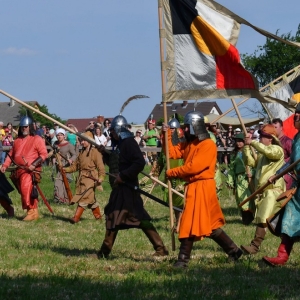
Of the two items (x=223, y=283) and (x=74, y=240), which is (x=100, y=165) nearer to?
(x=74, y=240)

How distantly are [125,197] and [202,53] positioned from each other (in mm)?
1886

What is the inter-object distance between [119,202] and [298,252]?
2.41 meters

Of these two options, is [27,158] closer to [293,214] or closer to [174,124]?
[174,124]

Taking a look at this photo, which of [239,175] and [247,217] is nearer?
[247,217]

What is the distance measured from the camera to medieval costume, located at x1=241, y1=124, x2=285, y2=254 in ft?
35.8

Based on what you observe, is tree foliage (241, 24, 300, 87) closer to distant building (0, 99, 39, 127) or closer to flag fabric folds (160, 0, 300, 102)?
distant building (0, 99, 39, 127)

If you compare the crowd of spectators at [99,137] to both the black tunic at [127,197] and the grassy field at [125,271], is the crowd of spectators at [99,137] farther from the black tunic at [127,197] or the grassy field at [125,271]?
the black tunic at [127,197]

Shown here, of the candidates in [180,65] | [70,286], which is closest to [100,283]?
[70,286]

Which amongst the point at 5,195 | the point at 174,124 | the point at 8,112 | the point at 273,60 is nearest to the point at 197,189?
the point at 174,124

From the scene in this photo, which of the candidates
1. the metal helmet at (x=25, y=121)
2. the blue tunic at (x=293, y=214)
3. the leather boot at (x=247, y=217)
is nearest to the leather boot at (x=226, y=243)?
the blue tunic at (x=293, y=214)

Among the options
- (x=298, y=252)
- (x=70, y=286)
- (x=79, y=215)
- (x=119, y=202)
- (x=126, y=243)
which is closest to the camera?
(x=70, y=286)

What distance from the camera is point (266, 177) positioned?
11391 mm

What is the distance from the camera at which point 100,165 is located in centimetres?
1557

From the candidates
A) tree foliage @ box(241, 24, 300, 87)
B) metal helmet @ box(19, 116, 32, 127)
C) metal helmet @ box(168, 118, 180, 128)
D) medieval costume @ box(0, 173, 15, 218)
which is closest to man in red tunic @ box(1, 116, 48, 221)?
metal helmet @ box(19, 116, 32, 127)
